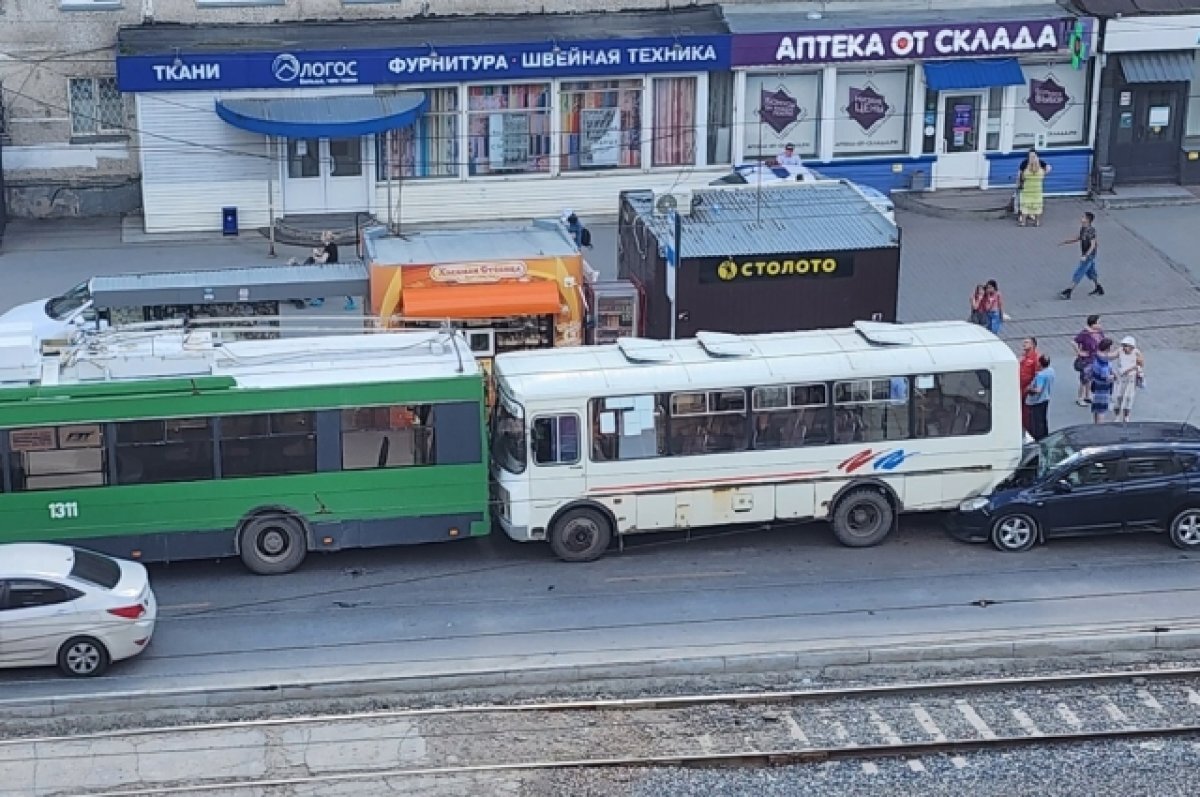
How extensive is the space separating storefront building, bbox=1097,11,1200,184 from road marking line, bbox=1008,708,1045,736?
888 inches

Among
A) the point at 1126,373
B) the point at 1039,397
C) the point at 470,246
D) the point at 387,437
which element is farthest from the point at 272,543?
the point at 1126,373

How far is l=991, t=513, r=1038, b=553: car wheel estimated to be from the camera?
944 inches

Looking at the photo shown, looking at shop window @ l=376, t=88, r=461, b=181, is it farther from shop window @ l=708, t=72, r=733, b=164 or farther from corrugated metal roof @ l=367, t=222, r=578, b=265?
corrugated metal roof @ l=367, t=222, r=578, b=265

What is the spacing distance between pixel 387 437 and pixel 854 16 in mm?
19137

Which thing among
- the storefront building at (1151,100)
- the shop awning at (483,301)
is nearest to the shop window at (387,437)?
the shop awning at (483,301)

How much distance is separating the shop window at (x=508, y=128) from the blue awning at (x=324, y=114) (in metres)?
1.27

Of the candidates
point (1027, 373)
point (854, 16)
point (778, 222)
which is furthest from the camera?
point (854, 16)

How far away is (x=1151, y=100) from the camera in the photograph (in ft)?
132

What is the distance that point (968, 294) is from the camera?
3406 centimetres

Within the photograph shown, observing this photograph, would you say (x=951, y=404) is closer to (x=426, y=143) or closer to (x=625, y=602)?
(x=625, y=602)

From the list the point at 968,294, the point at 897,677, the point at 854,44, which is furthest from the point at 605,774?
the point at 854,44

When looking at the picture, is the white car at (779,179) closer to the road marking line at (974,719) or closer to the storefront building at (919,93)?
the storefront building at (919,93)

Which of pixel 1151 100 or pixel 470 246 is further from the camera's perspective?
pixel 1151 100

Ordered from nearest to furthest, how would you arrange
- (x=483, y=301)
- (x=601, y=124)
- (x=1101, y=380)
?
(x=483, y=301), (x=1101, y=380), (x=601, y=124)
